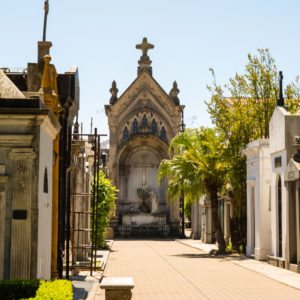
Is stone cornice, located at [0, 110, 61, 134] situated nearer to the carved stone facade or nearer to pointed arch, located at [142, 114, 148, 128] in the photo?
the carved stone facade

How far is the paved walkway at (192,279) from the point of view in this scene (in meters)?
17.3

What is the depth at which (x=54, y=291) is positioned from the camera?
954 centimetres

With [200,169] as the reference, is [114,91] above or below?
above

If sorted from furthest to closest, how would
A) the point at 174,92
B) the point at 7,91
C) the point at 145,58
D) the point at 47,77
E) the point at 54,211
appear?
the point at 145,58 → the point at 174,92 → the point at 54,211 → the point at 47,77 → the point at 7,91

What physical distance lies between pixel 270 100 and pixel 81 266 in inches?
544

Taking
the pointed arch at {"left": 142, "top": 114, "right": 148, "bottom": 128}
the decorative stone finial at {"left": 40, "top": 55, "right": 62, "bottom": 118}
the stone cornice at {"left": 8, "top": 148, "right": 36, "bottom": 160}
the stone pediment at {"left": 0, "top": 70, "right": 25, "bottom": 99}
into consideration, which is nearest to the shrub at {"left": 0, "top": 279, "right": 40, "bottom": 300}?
the stone cornice at {"left": 8, "top": 148, "right": 36, "bottom": 160}

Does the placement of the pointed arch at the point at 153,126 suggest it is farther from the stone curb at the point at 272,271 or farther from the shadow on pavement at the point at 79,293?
the shadow on pavement at the point at 79,293

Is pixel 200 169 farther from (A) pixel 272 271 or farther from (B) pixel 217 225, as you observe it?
(A) pixel 272 271

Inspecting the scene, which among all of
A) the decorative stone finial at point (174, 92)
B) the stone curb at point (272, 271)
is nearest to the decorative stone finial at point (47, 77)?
the stone curb at point (272, 271)

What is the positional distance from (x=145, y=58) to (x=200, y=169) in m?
28.5

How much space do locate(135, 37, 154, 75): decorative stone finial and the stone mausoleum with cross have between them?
71 centimetres

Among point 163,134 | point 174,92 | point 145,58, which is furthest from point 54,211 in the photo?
point 145,58

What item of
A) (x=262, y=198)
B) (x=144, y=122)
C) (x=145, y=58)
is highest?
(x=145, y=58)

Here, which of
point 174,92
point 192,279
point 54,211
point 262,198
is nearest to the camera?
point 54,211
